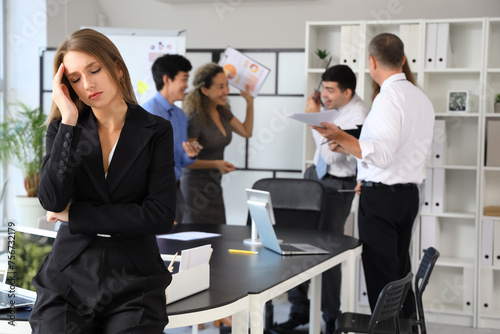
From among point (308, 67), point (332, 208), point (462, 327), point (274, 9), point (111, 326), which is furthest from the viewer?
point (274, 9)

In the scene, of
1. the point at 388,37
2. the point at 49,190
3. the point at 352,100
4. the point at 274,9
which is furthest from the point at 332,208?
the point at 49,190

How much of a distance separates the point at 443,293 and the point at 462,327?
0.33 meters

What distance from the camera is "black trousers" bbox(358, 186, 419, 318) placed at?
11.8 feet

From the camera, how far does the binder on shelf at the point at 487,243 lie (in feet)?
16.3

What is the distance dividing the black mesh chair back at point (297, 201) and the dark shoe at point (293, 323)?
0.73 metres

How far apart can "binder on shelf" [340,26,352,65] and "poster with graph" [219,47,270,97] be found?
62cm

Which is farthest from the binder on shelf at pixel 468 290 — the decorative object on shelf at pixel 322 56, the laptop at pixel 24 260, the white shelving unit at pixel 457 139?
the laptop at pixel 24 260

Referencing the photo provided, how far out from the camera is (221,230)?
12.5 ft

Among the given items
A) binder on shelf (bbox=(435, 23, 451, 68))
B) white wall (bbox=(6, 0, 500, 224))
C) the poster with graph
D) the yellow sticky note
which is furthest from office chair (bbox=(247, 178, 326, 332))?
white wall (bbox=(6, 0, 500, 224))

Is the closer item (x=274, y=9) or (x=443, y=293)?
(x=443, y=293)

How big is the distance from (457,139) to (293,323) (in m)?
1.95

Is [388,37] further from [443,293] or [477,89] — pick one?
[443,293]

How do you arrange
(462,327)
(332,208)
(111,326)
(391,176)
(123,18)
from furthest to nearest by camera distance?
(123,18) → (462,327) → (332,208) → (391,176) → (111,326)

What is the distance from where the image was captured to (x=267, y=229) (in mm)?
3127
